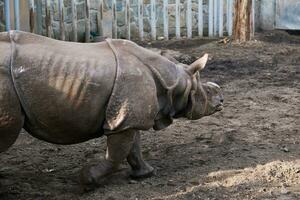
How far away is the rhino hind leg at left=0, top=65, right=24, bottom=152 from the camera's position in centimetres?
392

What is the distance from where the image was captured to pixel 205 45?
1042cm

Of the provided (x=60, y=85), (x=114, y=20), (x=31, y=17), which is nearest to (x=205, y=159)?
(x=60, y=85)

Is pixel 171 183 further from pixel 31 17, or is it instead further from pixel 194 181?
pixel 31 17

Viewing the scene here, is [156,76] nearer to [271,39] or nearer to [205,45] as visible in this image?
[205,45]

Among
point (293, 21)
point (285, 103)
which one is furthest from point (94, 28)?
point (285, 103)

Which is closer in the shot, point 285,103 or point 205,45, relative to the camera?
point 285,103

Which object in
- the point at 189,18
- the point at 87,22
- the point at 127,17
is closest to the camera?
the point at 87,22

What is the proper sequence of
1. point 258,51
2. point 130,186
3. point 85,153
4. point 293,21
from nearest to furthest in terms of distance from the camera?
point 130,186 → point 85,153 → point 258,51 → point 293,21

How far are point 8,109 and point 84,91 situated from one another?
463 millimetres

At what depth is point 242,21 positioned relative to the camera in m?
10.3

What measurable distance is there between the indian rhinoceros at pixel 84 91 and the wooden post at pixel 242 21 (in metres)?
5.97

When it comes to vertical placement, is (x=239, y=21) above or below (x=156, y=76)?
below

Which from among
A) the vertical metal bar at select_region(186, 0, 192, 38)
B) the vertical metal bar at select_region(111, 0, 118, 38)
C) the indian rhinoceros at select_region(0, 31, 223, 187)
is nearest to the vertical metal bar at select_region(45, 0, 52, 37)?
the vertical metal bar at select_region(111, 0, 118, 38)

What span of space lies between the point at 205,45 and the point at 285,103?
3.73 metres
